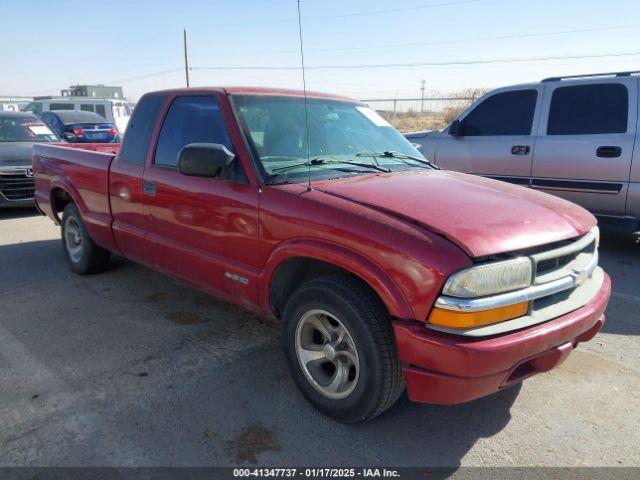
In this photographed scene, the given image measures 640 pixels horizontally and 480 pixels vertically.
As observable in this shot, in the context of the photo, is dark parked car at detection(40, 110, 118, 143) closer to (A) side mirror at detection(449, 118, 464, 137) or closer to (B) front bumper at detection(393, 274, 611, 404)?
(A) side mirror at detection(449, 118, 464, 137)

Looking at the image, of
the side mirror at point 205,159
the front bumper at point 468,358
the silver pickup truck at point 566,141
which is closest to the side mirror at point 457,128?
the silver pickup truck at point 566,141

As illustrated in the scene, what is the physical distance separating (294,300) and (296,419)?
0.65m

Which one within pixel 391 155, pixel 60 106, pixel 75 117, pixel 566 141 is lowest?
pixel 566 141

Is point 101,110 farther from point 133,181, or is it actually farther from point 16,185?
point 133,181

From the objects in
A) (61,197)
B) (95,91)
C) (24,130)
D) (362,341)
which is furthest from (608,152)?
(95,91)

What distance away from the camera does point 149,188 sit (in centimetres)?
398

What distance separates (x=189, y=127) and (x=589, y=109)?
476 centimetres

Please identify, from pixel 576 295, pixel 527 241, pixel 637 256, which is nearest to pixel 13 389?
pixel 527 241

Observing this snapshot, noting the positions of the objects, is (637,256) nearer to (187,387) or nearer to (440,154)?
(440,154)

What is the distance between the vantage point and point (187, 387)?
313cm

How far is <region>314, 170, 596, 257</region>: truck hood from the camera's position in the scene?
2.45m

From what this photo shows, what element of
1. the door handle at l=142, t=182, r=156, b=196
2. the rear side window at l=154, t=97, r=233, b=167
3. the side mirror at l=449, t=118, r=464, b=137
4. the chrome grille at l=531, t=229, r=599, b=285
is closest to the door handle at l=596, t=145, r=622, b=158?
the side mirror at l=449, t=118, r=464, b=137

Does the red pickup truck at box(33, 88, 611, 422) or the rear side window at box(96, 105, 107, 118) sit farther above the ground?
the rear side window at box(96, 105, 107, 118)

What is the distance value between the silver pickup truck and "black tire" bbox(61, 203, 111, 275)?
4.67 m
